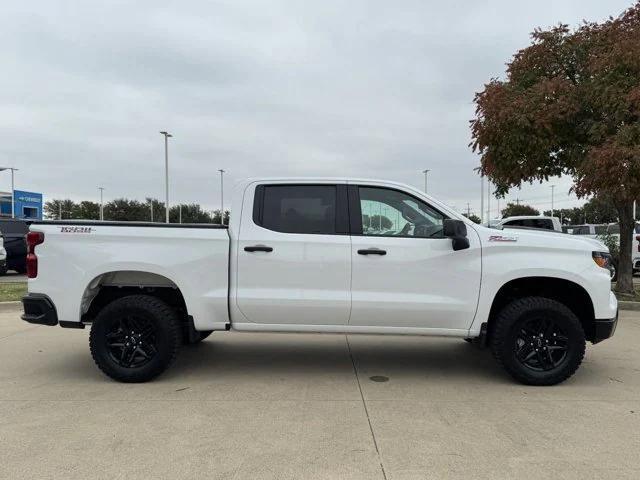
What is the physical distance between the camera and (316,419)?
13.4 feet

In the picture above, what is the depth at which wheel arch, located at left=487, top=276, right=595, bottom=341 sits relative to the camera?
505 cm

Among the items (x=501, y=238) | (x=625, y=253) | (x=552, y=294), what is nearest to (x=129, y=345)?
(x=501, y=238)

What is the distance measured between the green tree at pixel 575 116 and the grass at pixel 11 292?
9.89 metres

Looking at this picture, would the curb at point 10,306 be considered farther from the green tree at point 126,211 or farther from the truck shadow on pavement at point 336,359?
the green tree at point 126,211

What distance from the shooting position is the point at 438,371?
5527mm

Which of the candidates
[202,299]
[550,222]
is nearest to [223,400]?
[202,299]

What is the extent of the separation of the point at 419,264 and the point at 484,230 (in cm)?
72

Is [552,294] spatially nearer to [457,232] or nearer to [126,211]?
[457,232]

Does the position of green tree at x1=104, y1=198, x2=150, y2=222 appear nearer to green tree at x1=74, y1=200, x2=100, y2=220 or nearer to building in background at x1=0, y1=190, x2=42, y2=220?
green tree at x1=74, y1=200, x2=100, y2=220

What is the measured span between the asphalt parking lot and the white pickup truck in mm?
497

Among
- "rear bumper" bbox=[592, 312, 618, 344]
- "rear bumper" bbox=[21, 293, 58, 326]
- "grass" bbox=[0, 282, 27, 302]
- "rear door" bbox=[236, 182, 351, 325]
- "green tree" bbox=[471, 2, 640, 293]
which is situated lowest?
"grass" bbox=[0, 282, 27, 302]

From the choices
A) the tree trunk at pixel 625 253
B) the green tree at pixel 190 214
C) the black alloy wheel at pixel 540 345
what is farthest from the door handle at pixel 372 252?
the green tree at pixel 190 214

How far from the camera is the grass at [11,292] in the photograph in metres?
10.0

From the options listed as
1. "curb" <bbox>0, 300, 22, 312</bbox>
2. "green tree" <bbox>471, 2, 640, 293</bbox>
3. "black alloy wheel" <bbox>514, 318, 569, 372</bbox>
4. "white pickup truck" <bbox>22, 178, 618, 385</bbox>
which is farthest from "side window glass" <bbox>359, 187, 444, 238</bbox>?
"curb" <bbox>0, 300, 22, 312</bbox>
